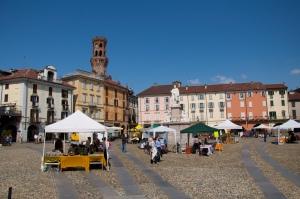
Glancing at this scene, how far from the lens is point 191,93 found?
81062 mm

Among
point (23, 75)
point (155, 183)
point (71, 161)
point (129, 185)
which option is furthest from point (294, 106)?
point (129, 185)

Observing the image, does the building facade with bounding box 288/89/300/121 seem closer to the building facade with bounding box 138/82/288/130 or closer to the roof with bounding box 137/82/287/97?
the building facade with bounding box 138/82/288/130

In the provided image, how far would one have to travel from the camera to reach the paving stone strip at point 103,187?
31.0 ft

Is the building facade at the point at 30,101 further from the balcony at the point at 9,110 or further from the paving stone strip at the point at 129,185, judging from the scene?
the paving stone strip at the point at 129,185

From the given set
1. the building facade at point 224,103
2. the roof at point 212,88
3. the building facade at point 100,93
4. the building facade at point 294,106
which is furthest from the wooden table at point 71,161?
the building facade at point 294,106

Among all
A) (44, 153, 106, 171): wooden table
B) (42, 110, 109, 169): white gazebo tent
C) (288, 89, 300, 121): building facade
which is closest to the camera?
(44, 153, 106, 171): wooden table

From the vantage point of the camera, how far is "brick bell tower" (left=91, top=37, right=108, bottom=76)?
3081 inches

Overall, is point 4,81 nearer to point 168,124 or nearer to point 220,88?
point 168,124

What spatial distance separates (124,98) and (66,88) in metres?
20.7

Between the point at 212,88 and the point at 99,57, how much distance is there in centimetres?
2857

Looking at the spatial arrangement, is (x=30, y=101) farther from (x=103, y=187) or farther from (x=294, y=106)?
(x=294, y=106)

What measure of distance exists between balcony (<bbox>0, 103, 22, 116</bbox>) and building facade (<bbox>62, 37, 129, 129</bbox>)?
44.8ft

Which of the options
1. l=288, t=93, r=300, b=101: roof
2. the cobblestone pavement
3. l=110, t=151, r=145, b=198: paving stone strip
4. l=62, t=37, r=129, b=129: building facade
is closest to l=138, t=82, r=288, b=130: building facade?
l=288, t=93, r=300, b=101: roof

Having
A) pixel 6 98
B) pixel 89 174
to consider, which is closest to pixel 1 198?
pixel 89 174
